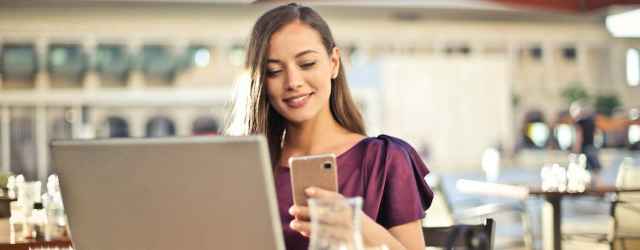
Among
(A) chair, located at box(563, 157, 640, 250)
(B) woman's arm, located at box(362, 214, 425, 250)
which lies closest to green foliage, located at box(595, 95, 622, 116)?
(A) chair, located at box(563, 157, 640, 250)

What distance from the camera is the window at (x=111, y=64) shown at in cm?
3170

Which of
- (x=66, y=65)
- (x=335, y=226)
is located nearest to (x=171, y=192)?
(x=335, y=226)

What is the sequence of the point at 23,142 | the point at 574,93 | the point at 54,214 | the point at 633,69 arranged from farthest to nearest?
→ 1. the point at 633,69
2. the point at 574,93
3. the point at 23,142
4. the point at 54,214

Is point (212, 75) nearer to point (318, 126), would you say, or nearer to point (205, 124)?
point (205, 124)

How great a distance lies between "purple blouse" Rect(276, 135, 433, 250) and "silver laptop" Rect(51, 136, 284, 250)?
1.86 ft

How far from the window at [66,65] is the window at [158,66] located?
196cm

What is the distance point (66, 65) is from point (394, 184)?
30771mm

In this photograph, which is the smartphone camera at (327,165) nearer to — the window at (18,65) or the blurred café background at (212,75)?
the blurred café background at (212,75)

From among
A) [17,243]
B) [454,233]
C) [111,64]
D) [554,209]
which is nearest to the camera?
[454,233]

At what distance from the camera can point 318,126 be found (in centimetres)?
175

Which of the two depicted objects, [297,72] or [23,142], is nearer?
[297,72]

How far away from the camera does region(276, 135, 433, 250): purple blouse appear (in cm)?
161

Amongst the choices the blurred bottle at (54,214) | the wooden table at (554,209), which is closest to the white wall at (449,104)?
the wooden table at (554,209)

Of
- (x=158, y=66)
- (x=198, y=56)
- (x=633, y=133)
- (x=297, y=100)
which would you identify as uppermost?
(x=198, y=56)
